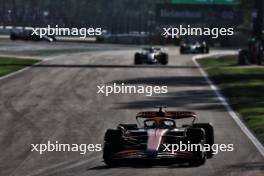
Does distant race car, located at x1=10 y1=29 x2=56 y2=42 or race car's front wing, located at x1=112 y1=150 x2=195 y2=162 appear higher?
race car's front wing, located at x1=112 y1=150 x2=195 y2=162

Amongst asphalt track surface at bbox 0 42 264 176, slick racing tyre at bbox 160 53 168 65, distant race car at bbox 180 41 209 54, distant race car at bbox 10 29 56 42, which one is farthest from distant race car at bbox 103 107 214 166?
distant race car at bbox 10 29 56 42

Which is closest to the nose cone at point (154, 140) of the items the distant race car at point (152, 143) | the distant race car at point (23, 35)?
the distant race car at point (152, 143)

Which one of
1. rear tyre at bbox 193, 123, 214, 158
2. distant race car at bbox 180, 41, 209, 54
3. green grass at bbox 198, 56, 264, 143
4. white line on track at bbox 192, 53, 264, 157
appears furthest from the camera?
distant race car at bbox 180, 41, 209, 54

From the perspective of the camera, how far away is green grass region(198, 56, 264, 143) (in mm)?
24422

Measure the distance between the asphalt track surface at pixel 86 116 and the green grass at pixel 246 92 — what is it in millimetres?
561

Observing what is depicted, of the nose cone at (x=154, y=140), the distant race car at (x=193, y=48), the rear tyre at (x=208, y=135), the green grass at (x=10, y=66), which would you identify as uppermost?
the nose cone at (x=154, y=140)

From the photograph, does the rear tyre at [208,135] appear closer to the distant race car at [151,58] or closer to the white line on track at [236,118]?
the white line on track at [236,118]

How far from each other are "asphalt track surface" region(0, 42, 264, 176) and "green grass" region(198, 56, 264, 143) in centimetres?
56

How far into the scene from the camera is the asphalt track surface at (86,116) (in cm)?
1553

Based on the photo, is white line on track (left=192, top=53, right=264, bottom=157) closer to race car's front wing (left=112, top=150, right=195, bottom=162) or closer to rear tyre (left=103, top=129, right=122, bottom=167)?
race car's front wing (left=112, top=150, right=195, bottom=162)

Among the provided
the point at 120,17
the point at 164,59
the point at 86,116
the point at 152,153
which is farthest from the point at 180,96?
the point at 120,17

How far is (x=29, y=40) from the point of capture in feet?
315

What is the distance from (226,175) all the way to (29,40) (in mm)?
82499

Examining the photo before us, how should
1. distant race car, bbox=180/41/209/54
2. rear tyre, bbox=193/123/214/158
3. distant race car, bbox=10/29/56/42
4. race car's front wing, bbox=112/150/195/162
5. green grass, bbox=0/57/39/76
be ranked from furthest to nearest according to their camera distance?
distant race car, bbox=10/29/56/42 → distant race car, bbox=180/41/209/54 → green grass, bbox=0/57/39/76 → rear tyre, bbox=193/123/214/158 → race car's front wing, bbox=112/150/195/162
